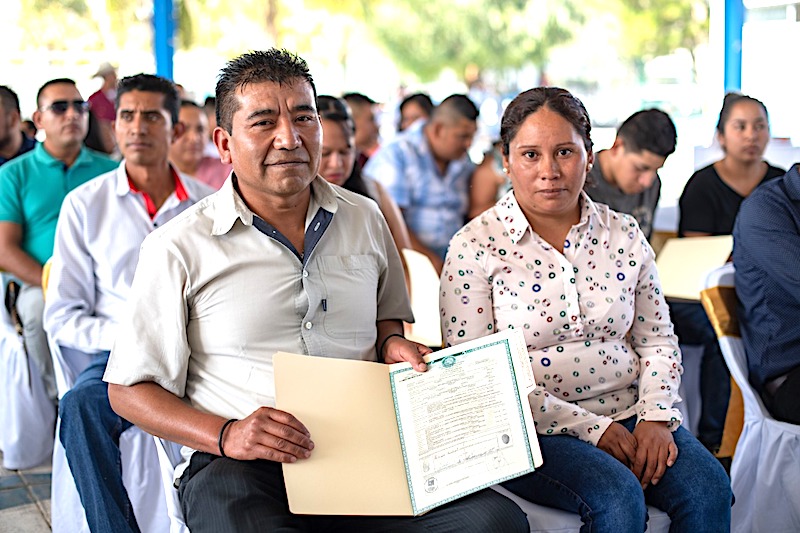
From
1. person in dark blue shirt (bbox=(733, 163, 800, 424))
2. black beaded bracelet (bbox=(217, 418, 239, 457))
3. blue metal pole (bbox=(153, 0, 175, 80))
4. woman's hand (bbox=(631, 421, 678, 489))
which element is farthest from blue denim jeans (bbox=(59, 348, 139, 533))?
blue metal pole (bbox=(153, 0, 175, 80))

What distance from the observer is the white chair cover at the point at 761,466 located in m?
2.87

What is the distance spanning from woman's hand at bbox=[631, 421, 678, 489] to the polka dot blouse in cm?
6

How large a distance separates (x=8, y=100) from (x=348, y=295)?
3.65 metres

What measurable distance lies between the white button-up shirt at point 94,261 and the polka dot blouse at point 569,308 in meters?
1.24

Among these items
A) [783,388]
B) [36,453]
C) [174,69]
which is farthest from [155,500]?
[174,69]

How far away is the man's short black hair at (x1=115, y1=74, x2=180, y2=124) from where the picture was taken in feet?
11.4

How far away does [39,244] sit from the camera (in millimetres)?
4008

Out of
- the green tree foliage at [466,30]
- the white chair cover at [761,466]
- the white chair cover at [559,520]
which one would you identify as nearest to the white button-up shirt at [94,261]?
the white chair cover at [559,520]

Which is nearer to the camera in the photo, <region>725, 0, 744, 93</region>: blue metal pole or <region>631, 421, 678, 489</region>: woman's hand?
<region>631, 421, 678, 489</region>: woman's hand

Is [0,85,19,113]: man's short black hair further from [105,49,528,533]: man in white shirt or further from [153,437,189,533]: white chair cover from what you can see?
[153,437,189,533]: white chair cover

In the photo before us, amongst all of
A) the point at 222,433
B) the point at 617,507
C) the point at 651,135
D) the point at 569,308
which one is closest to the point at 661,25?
the point at 651,135

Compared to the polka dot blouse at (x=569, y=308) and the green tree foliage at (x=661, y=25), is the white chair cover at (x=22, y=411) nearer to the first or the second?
the polka dot blouse at (x=569, y=308)

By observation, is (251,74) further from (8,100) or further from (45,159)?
(8,100)

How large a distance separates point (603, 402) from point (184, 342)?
3.58 ft
